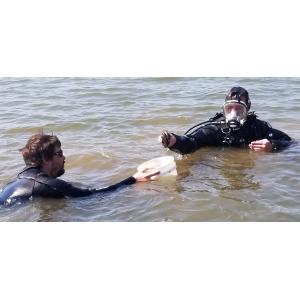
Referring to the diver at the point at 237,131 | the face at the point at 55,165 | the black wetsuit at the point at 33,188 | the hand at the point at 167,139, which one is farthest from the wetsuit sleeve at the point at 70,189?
the diver at the point at 237,131

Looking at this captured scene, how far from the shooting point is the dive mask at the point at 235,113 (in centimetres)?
589

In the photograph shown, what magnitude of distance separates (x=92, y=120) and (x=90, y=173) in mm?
2354

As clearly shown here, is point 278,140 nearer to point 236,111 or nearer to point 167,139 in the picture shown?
point 236,111

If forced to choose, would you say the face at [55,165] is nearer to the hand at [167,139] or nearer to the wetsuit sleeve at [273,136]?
the hand at [167,139]

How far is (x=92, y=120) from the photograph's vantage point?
8.02 meters

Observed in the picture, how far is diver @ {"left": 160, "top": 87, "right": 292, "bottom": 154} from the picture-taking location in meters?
5.93

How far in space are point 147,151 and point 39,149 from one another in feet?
7.40

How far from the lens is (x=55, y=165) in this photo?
4.61 m

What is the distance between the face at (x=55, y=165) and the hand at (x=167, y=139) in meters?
1.13

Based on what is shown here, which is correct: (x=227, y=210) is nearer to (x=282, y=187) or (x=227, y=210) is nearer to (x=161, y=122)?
(x=282, y=187)

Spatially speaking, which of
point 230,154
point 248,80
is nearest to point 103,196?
point 230,154

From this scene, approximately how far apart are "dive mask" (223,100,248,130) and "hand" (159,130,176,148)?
902 mm

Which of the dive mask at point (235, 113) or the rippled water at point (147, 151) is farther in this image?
the dive mask at point (235, 113)
